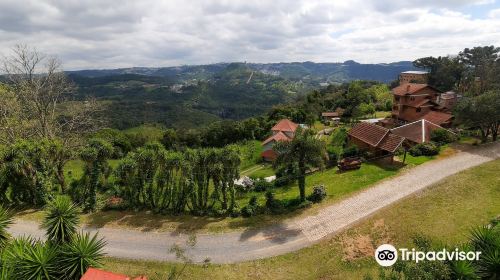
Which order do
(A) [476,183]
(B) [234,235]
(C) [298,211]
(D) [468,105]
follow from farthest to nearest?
1. (D) [468,105]
2. (A) [476,183]
3. (C) [298,211]
4. (B) [234,235]

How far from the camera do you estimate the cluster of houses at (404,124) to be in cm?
3744

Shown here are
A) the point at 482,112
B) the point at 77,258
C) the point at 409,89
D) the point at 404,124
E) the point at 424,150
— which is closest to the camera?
the point at 77,258

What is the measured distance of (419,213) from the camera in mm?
24500

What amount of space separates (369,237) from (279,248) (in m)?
6.39

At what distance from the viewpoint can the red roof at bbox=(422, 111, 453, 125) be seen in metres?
44.5

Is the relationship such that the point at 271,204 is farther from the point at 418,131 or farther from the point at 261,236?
the point at 418,131

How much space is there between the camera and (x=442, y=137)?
129 ft

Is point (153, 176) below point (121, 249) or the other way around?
the other way around

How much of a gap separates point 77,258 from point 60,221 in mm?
2754

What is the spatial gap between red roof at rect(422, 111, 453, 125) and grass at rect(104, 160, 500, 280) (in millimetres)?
19086

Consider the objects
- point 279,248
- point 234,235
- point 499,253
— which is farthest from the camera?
point 234,235

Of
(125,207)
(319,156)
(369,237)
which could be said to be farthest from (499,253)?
(125,207)

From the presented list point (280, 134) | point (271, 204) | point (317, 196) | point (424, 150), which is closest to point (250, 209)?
point (271, 204)

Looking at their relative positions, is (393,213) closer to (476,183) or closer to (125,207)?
(476,183)
